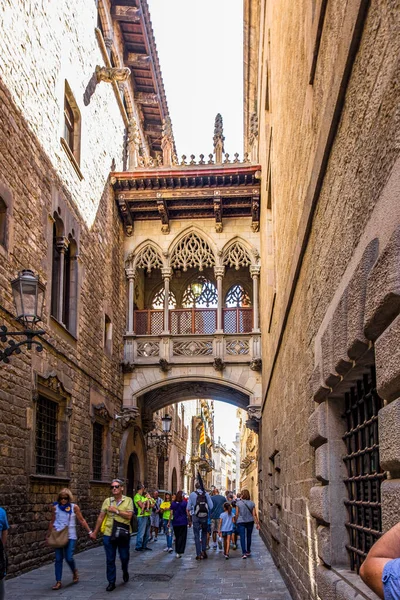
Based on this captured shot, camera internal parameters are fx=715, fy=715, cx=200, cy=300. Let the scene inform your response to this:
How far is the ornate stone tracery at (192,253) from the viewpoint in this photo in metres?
20.0

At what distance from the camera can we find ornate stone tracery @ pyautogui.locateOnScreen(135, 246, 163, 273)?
791 inches

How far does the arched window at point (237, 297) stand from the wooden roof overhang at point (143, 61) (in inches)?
284

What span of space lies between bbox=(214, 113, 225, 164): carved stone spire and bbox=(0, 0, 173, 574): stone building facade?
195 cm

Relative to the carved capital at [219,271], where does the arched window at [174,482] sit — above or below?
below

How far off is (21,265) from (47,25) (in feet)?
15.7

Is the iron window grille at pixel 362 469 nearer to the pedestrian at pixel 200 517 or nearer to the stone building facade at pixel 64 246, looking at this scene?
the stone building facade at pixel 64 246

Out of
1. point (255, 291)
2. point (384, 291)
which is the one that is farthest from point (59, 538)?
point (255, 291)

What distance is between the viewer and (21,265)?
10.9 metres

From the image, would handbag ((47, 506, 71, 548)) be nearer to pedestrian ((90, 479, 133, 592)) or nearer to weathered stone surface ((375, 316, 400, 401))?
pedestrian ((90, 479, 133, 592))

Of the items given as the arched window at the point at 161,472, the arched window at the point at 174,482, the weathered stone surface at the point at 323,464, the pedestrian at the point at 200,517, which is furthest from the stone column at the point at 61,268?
the arched window at the point at 174,482

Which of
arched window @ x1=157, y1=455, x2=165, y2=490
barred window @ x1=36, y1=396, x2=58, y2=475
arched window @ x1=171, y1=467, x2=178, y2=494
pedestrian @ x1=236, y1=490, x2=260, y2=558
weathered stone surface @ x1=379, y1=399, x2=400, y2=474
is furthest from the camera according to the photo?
arched window @ x1=171, y1=467, x2=178, y2=494

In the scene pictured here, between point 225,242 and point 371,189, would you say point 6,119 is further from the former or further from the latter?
point 225,242

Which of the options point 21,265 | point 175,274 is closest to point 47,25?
point 21,265

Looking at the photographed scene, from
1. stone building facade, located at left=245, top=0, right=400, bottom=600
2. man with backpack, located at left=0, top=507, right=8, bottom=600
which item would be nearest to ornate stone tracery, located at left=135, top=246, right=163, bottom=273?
stone building facade, located at left=245, top=0, right=400, bottom=600
